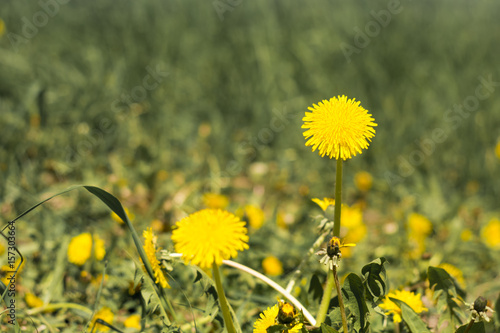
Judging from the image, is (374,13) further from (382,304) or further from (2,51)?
(382,304)

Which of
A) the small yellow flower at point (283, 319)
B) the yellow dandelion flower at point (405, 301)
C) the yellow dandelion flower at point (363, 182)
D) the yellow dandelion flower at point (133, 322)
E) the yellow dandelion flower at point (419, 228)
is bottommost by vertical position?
the small yellow flower at point (283, 319)

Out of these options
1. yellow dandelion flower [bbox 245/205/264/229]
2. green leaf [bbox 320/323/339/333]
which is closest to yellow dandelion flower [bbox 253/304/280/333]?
green leaf [bbox 320/323/339/333]

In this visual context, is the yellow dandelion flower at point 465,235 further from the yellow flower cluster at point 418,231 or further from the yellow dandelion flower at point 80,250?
the yellow dandelion flower at point 80,250

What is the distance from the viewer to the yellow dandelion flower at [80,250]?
1632mm

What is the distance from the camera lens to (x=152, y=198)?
2.44 meters

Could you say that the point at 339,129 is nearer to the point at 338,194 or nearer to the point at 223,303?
the point at 338,194

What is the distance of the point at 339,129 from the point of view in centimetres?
100

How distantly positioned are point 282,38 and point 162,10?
1343 mm

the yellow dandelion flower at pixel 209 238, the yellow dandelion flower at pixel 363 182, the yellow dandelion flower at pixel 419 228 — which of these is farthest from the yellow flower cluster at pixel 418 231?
the yellow dandelion flower at pixel 209 238

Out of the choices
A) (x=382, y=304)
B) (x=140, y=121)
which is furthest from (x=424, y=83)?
(x=382, y=304)

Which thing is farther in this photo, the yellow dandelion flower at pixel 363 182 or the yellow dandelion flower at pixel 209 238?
the yellow dandelion flower at pixel 363 182

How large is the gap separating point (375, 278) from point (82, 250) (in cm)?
102

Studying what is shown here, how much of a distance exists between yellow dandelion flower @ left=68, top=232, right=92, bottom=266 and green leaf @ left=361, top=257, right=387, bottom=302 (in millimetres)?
981

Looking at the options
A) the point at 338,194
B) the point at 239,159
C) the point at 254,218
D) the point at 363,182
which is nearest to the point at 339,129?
the point at 338,194
